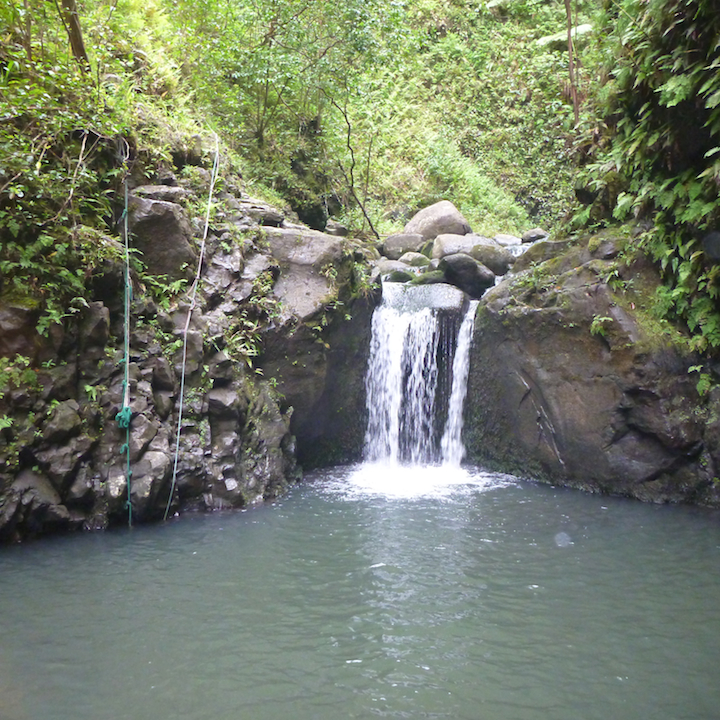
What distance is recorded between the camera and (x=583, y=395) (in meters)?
8.94

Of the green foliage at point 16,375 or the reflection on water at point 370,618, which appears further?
the green foliage at point 16,375

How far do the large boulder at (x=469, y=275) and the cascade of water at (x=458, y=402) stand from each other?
1.35 metres

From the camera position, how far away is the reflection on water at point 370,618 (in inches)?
156

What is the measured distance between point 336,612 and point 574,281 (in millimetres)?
6235

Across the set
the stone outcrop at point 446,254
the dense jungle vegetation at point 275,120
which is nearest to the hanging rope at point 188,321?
the dense jungle vegetation at point 275,120

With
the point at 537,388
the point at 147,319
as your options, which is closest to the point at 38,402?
the point at 147,319

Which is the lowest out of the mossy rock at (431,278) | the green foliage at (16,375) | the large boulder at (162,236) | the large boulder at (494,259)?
the green foliage at (16,375)

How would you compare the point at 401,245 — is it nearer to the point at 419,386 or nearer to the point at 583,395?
the point at 419,386

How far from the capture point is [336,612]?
203 inches

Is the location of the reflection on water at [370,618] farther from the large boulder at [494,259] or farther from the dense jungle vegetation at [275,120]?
the large boulder at [494,259]

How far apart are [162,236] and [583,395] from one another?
6.21 m

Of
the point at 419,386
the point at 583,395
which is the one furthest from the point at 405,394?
the point at 583,395

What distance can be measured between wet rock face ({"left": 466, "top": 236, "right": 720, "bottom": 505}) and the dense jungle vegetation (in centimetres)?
74

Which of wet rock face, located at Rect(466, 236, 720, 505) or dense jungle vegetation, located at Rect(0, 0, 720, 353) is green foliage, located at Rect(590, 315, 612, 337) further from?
dense jungle vegetation, located at Rect(0, 0, 720, 353)
